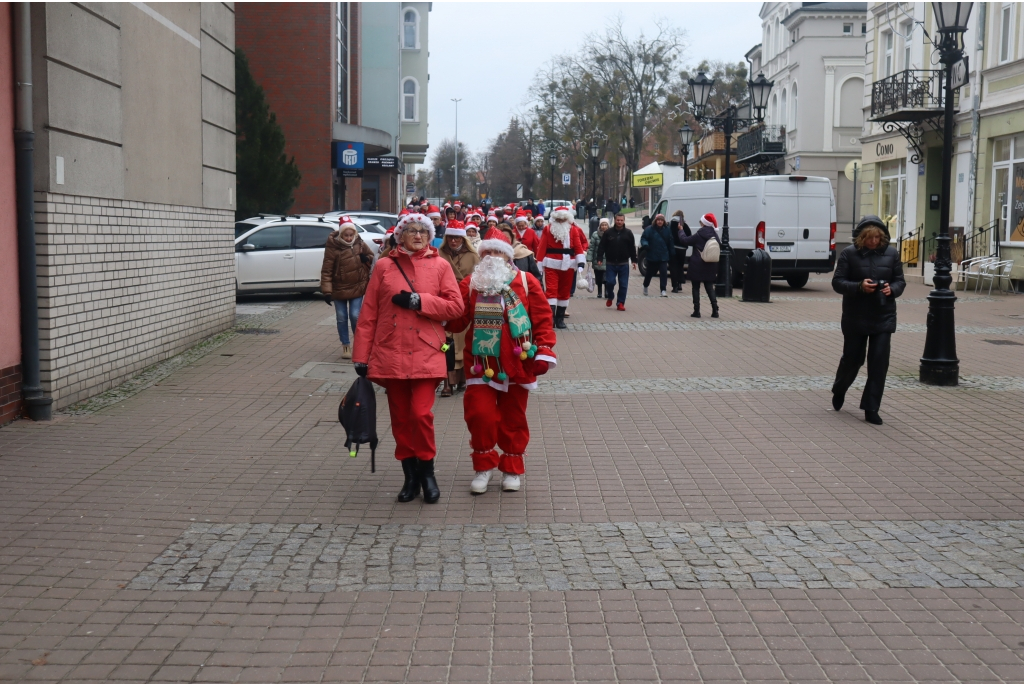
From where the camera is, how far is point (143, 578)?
535 centimetres

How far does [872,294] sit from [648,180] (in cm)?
4510

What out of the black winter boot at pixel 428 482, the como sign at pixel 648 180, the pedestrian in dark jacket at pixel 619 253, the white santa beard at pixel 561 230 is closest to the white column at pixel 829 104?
the como sign at pixel 648 180

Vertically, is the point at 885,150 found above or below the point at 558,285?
above

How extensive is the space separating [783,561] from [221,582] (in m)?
2.87

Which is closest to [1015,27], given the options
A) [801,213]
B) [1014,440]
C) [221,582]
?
[801,213]

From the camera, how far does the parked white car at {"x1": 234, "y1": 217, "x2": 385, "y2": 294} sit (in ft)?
64.6

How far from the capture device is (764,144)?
45281 mm

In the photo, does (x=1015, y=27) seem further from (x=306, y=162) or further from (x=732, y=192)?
(x=306, y=162)

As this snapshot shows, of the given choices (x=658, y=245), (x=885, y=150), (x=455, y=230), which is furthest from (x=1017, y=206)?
(x=455, y=230)

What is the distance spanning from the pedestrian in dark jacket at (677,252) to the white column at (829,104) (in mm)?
20623

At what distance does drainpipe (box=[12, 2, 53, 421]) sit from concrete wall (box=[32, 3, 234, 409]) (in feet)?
0.62

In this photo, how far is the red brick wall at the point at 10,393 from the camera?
853cm

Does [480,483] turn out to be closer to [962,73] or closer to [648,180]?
[962,73]

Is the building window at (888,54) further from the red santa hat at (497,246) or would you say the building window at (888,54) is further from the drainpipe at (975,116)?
the red santa hat at (497,246)
